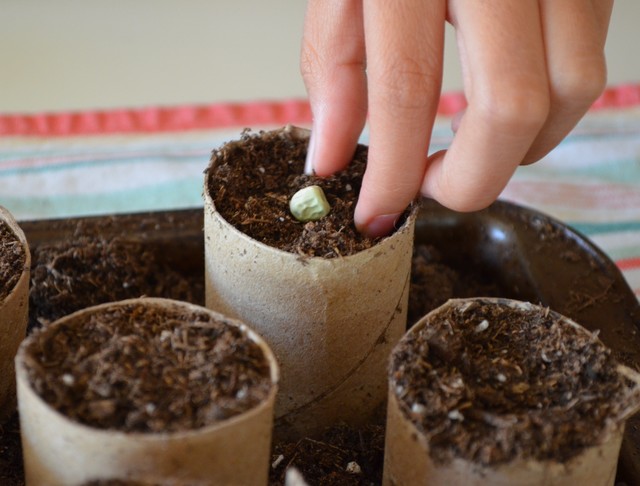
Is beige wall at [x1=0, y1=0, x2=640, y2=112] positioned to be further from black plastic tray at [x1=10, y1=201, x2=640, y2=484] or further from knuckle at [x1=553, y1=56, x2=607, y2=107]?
knuckle at [x1=553, y1=56, x2=607, y2=107]

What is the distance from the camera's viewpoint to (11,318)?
26.9 inches

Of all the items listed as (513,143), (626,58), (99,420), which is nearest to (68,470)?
(99,420)

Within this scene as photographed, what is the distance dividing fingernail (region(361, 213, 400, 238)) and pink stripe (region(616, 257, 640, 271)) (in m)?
0.52

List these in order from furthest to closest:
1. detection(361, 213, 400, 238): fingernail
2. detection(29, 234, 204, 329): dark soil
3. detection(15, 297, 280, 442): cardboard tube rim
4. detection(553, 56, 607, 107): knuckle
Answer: detection(29, 234, 204, 329): dark soil
detection(361, 213, 400, 238): fingernail
detection(553, 56, 607, 107): knuckle
detection(15, 297, 280, 442): cardboard tube rim

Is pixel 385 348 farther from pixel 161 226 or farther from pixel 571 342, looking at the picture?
pixel 161 226

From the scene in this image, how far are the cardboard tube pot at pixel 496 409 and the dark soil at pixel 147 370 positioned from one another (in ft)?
0.34

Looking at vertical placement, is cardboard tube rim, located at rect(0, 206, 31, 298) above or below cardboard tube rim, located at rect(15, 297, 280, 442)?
below

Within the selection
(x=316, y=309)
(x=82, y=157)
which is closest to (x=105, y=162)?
(x=82, y=157)

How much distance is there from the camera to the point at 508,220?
0.99m

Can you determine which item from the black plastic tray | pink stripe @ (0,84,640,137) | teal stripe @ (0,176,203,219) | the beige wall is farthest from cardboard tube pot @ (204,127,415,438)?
the beige wall

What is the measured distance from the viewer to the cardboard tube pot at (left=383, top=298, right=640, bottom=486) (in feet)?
1.77

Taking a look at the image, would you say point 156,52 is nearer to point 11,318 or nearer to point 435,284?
point 435,284

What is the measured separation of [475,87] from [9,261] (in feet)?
1.28

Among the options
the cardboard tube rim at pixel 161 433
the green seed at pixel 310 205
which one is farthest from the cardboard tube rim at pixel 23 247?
the green seed at pixel 310 205
